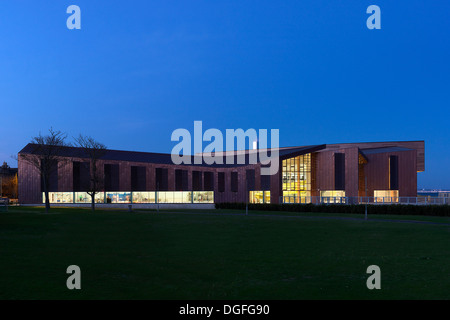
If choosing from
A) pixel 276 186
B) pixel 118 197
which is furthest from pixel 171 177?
pixel 276 186

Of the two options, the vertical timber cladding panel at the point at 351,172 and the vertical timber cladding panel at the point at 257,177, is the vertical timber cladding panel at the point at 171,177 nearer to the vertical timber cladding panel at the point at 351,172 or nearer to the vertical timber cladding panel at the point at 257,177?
the vertical timber cladding panel at the point at 257,177

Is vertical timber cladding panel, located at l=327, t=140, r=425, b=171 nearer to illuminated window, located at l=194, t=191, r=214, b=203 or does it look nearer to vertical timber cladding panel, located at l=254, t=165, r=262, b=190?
vertical timber cladding panel, located at l=254, t=165, r=262, b=190

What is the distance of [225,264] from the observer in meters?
17.1

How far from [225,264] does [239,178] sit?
57.3 metres

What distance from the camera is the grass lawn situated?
1238cm

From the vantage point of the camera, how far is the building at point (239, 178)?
72.4 metres

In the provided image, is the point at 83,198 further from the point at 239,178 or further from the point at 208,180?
the point at 239,178

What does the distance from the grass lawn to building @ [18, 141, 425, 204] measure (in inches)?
1678


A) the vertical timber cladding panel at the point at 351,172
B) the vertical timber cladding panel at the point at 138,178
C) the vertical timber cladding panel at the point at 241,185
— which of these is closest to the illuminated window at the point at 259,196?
the vertical timber cladding panel at the point at 241,185

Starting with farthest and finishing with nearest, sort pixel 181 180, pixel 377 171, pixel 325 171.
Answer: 1. pixel 181 180
2. pixel 377 171
3. pixel 325 171

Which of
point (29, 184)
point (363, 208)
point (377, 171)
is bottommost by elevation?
point (363, 208)

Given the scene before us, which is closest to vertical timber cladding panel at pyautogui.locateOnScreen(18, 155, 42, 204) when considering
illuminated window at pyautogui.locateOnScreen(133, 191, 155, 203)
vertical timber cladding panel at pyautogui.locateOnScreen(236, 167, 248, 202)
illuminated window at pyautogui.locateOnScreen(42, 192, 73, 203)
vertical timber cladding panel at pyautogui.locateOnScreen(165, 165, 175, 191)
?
illuminated window at pyautogui.locateOnScreen(42, 192, 73, 203)

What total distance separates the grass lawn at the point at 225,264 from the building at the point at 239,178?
42612 millimetres
